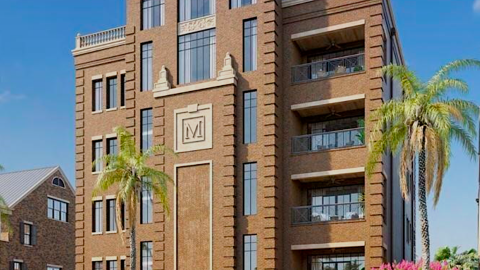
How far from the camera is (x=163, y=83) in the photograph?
3875 centimetres

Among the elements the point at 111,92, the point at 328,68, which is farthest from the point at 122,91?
the point at 328,68

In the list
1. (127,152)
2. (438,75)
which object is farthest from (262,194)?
(438,75)

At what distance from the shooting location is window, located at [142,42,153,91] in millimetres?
39719

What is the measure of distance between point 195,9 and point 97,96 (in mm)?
8630

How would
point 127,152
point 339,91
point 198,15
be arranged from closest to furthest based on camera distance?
1. point 127,152
2. point 339,91
3. point 198,15

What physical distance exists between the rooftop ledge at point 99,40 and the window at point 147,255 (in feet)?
39.3

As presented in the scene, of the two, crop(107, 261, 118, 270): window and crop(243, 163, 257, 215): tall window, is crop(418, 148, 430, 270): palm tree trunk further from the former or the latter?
crop(107, 261, 118, 270): window

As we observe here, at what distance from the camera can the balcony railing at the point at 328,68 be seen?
36188mm

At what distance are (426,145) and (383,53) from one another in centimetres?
973

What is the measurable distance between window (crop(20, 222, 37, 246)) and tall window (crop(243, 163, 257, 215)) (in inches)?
990

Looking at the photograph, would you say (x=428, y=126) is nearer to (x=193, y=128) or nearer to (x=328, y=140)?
(x=328, y=140)

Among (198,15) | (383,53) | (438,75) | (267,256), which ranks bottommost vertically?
(267,256)

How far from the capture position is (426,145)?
26.8 metres

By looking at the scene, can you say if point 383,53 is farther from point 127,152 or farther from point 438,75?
point 127,152
